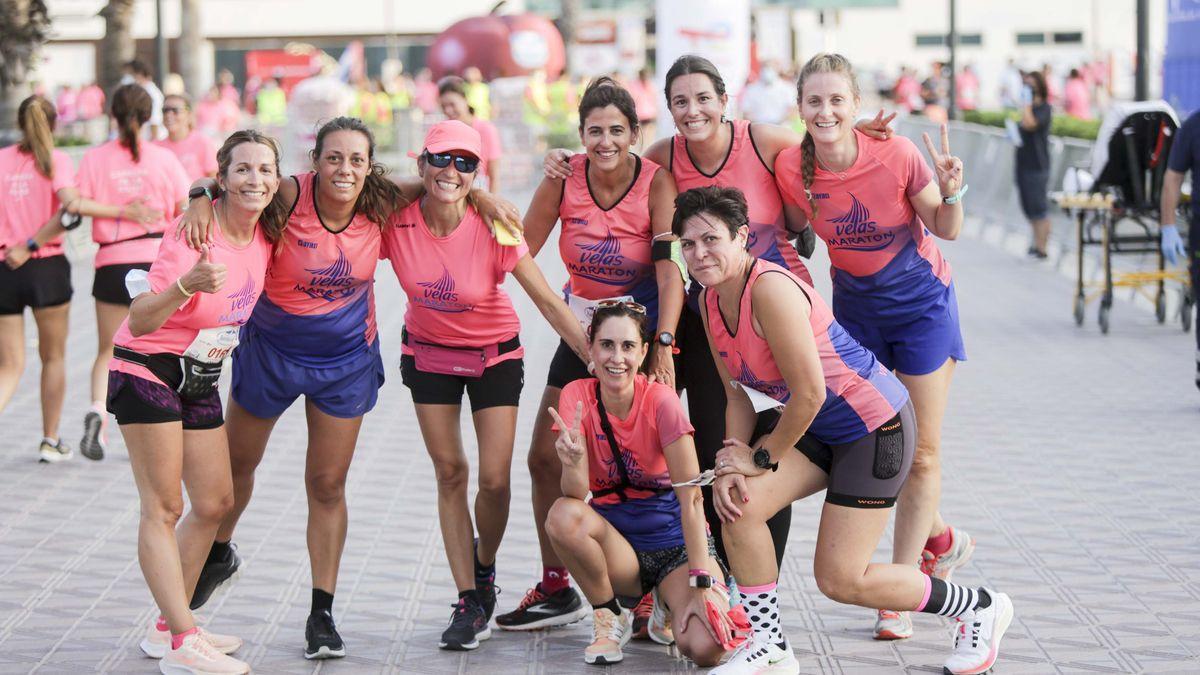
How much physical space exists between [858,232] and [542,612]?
175 centimetres

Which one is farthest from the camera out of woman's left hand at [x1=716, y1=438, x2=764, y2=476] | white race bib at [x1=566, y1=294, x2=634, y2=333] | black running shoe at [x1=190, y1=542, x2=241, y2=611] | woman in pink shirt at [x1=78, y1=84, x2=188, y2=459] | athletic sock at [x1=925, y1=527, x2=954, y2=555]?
woman in pink shirt at [x1=78, y1=84, x2=188, y2=459]

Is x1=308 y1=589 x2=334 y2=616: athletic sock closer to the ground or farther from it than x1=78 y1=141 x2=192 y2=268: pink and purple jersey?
closer to the ground

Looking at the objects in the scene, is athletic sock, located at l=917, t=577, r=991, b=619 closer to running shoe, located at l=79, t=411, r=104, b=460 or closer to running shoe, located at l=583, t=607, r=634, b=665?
running shoe, located at l=583, t=607, r=634, b=665

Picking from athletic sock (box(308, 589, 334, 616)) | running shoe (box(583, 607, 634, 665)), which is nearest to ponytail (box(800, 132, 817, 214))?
running shoe (box(583, 607, 634, 665))

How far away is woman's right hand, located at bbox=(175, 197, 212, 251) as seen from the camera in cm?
496

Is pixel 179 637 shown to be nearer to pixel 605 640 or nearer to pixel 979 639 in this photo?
pixel 605 640

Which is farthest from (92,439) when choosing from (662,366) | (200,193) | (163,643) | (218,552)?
(662,366)

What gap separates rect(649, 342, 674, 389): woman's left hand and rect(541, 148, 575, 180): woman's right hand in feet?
2.45

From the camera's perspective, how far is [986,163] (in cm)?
1914

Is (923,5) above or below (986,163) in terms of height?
above

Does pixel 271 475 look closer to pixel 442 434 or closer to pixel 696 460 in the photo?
pixel 442 434

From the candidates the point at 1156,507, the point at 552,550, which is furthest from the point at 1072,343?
the point at 552,550

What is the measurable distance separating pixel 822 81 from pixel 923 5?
5786 cm

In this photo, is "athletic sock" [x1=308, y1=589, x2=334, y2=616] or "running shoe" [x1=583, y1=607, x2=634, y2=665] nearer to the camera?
"running shoe" [x1=583, y1=607, x2=634, y2=665]
